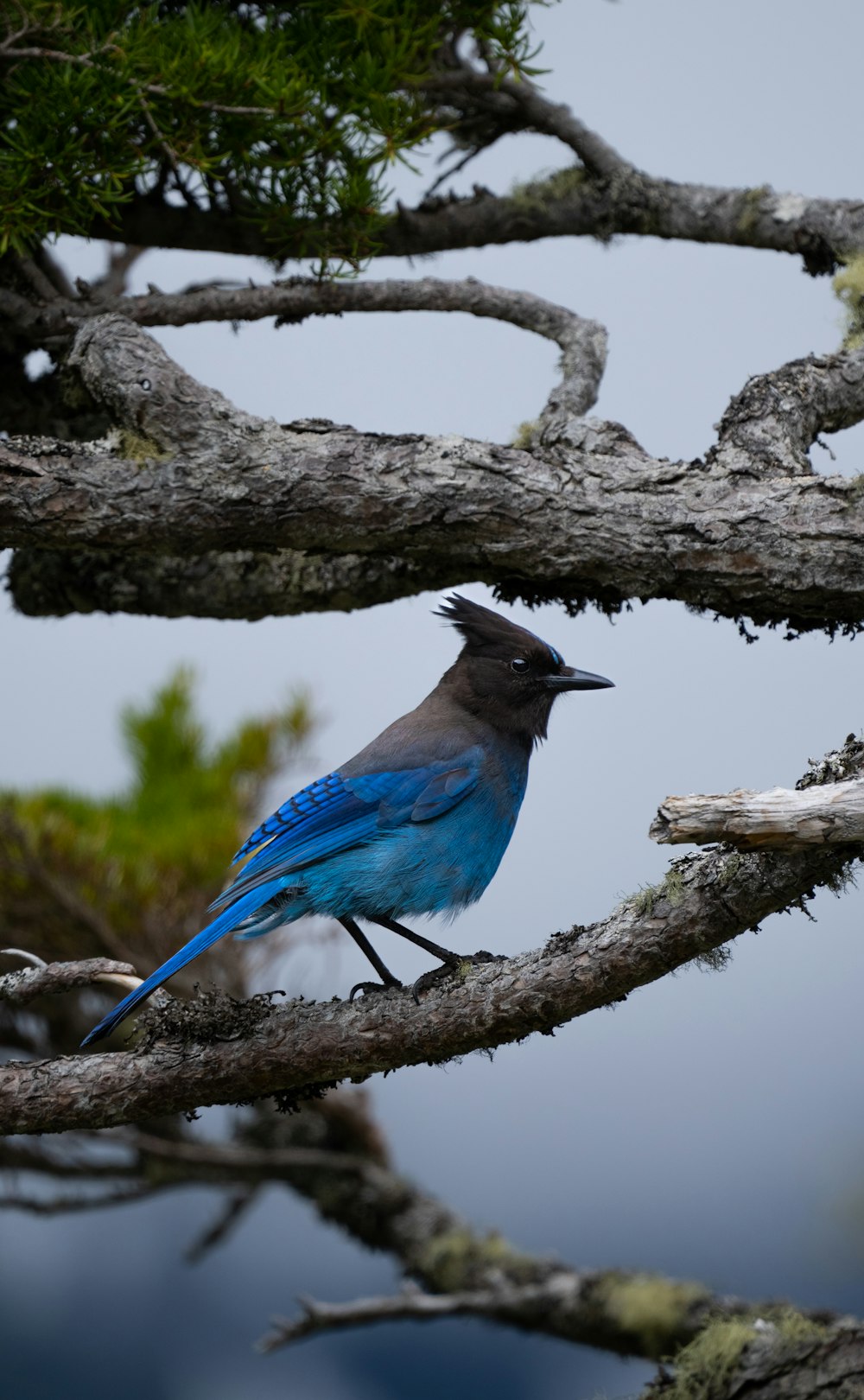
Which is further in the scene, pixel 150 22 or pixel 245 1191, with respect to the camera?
pixel 245 1191

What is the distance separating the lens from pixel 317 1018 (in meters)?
2.33

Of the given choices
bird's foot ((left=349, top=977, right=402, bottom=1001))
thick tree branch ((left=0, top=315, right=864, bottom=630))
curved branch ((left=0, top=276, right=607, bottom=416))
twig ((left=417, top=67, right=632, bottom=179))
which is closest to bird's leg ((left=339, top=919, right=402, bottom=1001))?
bird's foot ((left=349, top=977, right=402, bottom=1001))

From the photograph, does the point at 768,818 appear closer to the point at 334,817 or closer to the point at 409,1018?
the point at 409,1018

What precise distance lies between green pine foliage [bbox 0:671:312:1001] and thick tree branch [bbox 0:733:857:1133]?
1.65 metres

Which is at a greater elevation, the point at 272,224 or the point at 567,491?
the point at 272,224

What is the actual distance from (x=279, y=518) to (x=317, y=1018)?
0.89 m

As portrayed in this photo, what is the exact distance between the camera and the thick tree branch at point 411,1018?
6.15 feet

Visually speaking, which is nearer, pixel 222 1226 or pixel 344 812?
pixel 344 812

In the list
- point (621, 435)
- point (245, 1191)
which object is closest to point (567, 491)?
point (621, 435)

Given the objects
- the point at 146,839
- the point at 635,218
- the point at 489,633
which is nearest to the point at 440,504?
the point at 489,633

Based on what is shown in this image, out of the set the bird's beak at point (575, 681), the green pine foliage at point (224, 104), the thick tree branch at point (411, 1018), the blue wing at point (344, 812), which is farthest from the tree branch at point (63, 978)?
the green pine foliage at point (224, 104)

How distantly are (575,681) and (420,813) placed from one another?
1.32ft

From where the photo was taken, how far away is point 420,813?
8.29 feet

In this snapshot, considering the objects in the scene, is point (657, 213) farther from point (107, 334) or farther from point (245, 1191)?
point (245, 1191)
